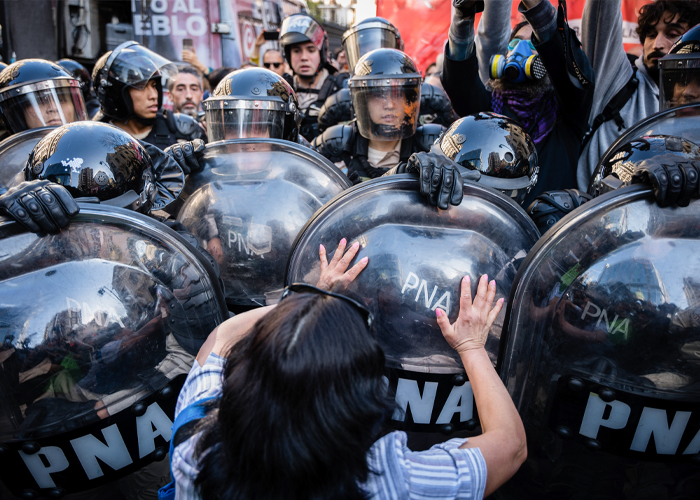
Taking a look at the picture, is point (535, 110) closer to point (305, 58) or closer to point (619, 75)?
point (619, 75)

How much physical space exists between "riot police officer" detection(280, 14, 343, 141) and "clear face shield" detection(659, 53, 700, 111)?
155 inches

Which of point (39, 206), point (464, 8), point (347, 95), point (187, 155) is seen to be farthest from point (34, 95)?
point (464, 8)

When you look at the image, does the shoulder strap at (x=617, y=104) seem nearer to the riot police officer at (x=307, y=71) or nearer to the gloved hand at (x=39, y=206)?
the gloved hand at (x=39, y=206)

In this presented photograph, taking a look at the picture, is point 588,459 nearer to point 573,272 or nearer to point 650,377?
point 650,377

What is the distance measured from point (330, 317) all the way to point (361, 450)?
27cm

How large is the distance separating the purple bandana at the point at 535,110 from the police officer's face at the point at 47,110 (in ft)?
9.89

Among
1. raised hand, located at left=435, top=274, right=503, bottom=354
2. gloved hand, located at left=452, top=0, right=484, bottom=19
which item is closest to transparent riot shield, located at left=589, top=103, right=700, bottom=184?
raised hand, located at left=435, top=274, right=503, bottom=354

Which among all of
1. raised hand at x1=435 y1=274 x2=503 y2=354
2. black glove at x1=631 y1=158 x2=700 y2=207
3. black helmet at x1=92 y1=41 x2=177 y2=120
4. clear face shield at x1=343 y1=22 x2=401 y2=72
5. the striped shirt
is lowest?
the striped shirt

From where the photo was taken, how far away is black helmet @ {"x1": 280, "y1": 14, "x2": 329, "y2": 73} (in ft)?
19.1

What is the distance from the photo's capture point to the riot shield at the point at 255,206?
2.29 m

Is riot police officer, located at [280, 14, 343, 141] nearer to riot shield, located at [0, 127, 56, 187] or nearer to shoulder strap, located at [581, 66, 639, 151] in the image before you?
riot shield, located at [0, 127, 56, 187]

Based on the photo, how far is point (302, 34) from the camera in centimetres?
582

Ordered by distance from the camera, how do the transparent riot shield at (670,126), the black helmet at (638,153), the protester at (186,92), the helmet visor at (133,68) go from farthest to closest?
the protester at (186,92) < the helmet visor at (133,68) < the transparent riot shield at (670,126) < the black helmet at (638,153)

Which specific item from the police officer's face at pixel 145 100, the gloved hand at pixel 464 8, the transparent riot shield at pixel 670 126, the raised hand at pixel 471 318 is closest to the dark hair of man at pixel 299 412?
the raised hand at pixel 471 318
